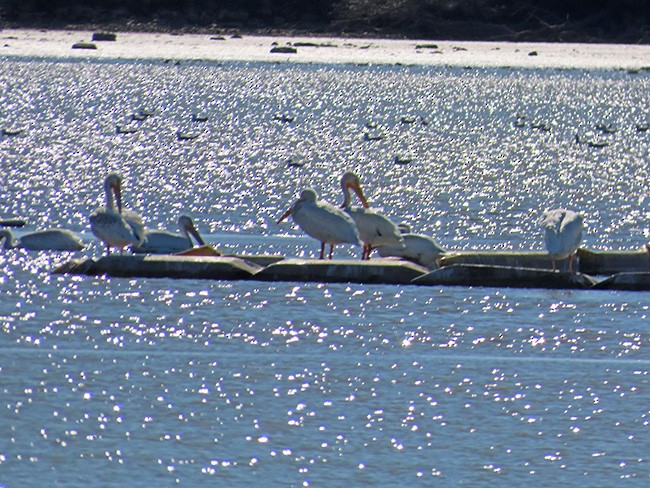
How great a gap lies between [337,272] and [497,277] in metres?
1.24

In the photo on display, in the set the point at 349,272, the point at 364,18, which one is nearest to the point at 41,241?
the point at 349,272

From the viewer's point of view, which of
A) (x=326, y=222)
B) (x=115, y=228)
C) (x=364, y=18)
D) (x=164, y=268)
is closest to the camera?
(x=164, y=268)

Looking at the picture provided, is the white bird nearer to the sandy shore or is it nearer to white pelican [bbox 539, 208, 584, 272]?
white pelican [bbox 539, 208, 584, 272]

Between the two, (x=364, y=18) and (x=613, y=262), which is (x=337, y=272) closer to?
(x=613, y=262)

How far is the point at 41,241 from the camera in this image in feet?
51.1

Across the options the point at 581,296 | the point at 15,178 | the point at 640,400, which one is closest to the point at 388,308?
the point at 581,296

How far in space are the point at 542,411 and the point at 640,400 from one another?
25.3 inches

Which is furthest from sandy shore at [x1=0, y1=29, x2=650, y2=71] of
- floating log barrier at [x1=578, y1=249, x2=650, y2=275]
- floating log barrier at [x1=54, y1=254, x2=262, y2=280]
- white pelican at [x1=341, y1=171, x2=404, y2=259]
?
floating log barrier at [x1=54, y1=254, x2=262, y2=280]

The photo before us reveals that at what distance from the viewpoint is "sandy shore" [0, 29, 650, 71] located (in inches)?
3573

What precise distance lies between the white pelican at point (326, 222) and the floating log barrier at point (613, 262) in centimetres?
196

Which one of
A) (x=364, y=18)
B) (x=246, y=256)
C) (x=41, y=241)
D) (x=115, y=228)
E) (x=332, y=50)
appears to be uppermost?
(x=115, y=228)

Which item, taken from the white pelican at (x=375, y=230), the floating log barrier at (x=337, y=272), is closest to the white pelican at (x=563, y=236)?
the floating log barrier at (x=337, y=272)

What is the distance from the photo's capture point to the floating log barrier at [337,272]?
45.4 ft

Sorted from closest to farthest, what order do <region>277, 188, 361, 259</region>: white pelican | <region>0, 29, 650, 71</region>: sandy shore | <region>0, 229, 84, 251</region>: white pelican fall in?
<region>277, 188, 361, 259</region>: white pelican → <region>0, 229, 84, 251</region>: white pelican → <region>0, 29, 650, 71</region>: sandy shore
